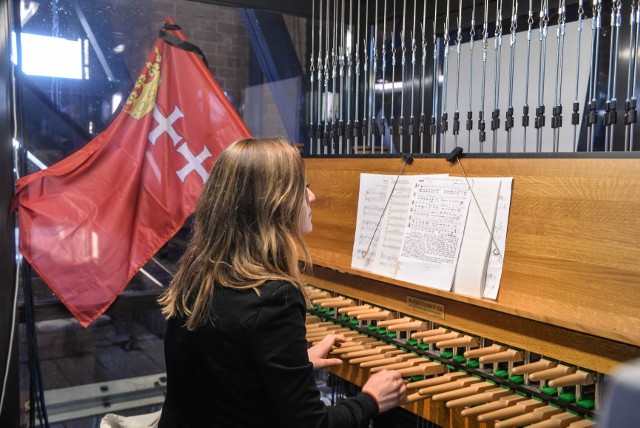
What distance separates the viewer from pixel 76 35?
284 centimetres

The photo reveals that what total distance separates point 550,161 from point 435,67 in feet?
2.42

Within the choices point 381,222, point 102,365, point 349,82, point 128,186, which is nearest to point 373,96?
point 349,82

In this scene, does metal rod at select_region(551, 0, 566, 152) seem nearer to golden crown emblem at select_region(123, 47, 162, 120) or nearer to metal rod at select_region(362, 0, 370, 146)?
metal rod at select_region(362, 0, 370, 146)

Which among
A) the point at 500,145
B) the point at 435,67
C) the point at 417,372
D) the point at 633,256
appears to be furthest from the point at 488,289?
the point at 435,67

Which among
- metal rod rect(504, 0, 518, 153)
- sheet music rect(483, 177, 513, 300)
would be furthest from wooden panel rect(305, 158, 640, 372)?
metal rod rect(504, 0, 518, 153)

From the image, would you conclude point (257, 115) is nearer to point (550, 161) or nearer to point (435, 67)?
point (435, 67)

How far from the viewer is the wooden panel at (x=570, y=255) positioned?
1527 mm

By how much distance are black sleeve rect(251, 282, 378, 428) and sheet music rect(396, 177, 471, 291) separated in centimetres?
68

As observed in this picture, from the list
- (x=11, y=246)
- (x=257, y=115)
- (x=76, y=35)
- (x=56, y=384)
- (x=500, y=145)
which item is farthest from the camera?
(x=257, y=115)

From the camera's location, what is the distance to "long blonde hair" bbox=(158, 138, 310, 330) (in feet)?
4.73

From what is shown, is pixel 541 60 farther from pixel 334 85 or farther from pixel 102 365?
pixel 102 365

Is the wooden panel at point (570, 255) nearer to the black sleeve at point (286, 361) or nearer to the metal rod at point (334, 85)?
the black sleeve at point (286, 361)

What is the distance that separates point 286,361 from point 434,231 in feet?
2.72

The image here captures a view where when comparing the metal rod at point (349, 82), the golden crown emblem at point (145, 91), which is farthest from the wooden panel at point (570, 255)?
the golden crown emblem at point (145, 91)
